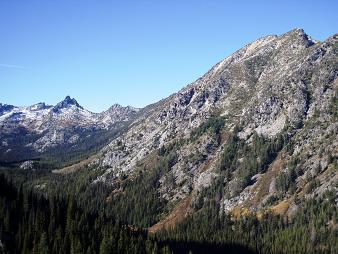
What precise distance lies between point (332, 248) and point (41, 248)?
123496mm

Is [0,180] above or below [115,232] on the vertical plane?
above

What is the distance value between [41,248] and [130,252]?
32.0 metres

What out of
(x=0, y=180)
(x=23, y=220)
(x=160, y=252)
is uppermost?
(x=0, y=180)

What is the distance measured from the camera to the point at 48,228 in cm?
16200

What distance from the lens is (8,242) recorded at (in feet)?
471

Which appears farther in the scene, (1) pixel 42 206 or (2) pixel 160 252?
(1) pixel 42 206

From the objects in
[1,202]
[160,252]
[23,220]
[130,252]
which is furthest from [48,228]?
[160,252]

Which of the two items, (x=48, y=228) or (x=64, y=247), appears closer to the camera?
(x=64, y=247)

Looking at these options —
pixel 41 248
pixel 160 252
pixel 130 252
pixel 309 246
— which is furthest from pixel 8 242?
pixel 309 246

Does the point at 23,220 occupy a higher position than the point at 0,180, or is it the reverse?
the point at 0,180

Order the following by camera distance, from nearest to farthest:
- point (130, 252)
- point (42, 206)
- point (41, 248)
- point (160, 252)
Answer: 1. point (41, 248)
2. point (130, 252)
3. point (160, 252)
4. point (42, 206)

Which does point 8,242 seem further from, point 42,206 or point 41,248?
point 42,206

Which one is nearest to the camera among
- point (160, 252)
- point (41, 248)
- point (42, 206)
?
point (41, 248)

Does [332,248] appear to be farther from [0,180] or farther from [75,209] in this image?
[0,180]
